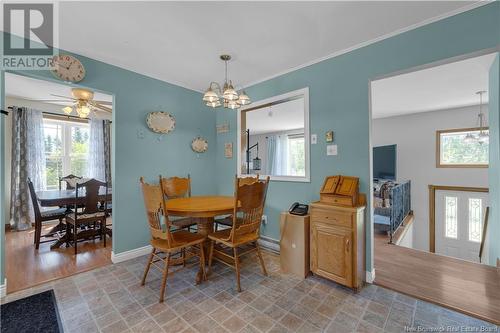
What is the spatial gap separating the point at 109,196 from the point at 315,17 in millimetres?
3684

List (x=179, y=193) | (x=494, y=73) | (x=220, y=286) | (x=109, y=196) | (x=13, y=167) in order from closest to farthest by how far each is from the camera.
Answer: (x=220, y=286) → (x=494, y=73) → (x=179, y=193) → (x=109, y=196) → (x=13, y=167)

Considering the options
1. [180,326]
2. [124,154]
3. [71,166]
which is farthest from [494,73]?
[71,166]

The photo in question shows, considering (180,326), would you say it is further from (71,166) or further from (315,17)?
(71,166)

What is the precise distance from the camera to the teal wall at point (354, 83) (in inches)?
69.8

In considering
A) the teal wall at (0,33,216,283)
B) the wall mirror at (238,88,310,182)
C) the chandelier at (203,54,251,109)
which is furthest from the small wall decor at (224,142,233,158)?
the chandelier at (203,54,251,109)

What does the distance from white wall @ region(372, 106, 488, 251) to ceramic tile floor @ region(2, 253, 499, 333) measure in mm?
4226

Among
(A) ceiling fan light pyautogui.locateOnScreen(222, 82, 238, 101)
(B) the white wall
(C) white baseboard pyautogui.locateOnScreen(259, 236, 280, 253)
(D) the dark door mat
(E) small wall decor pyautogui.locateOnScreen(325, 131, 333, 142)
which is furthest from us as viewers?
(B) the white wall

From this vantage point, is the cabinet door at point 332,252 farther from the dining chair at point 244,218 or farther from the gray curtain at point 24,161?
the gray curtain at point 24,161

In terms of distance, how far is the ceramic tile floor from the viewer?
5.25 ft

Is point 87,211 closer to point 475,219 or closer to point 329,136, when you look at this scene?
point 329,136

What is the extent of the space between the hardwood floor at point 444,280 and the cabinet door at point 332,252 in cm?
48

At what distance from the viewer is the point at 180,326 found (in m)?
1.60

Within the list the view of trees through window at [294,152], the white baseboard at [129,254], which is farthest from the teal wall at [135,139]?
the view of trees through window at [294,152]

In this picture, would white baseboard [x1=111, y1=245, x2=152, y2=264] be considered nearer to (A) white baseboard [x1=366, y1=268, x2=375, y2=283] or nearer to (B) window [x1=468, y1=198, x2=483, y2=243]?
(A) white baseboard [x1=366, y1=268, x2=375, y2=283]
